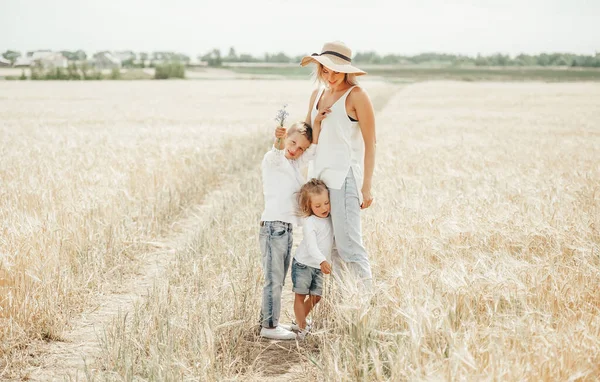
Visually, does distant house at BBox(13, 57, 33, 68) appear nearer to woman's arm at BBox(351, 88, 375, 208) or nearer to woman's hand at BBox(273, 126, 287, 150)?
woman's hand at BBox(273, 126, 287, 150)

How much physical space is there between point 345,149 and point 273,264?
2.92ft

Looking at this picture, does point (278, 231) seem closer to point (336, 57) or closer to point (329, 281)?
point (329, 281)

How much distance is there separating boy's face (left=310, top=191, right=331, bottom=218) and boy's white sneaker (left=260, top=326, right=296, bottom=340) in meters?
0.79

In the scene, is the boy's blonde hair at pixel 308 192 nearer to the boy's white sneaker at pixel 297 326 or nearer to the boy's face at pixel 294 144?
the boy's face at pixel 294 144

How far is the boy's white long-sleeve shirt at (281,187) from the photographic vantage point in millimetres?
3814

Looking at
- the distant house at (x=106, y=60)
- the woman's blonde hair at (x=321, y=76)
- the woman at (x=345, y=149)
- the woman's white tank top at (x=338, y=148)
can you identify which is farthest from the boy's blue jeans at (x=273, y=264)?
the distant house at (x=106, y=60)

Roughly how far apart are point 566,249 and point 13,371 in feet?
13.1

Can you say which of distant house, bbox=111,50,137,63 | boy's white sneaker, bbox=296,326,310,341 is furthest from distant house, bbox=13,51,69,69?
boy's white sneaker, bbox=296,326,310,341

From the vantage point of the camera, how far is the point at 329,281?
3.85 meters

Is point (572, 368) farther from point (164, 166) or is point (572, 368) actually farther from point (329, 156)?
point (164, 166)

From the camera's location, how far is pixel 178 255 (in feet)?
17.3

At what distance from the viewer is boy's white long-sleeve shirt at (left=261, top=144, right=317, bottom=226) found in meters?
3.81

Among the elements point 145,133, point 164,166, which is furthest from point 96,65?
point 164,166

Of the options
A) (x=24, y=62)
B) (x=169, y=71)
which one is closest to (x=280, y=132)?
(x=24, y=62)
